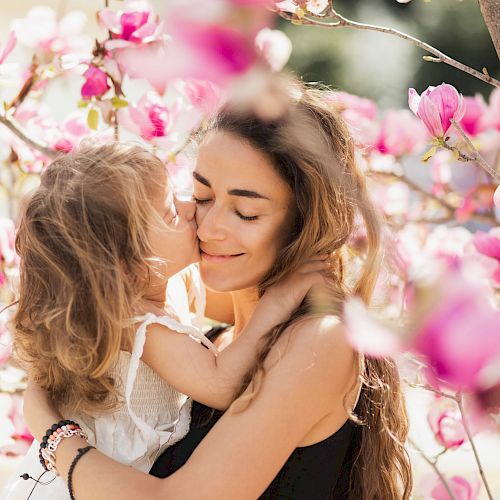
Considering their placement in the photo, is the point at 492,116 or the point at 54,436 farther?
the point at 492,116

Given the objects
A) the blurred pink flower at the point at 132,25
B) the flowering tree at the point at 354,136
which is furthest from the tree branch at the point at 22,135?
the blurred pink flower at the point at 132,25

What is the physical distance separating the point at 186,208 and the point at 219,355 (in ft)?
0.98

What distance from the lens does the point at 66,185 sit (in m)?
1.57

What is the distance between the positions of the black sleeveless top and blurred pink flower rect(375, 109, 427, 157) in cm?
118

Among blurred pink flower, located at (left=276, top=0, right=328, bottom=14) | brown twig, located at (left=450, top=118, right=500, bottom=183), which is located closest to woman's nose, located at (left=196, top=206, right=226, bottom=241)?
blurred pink flower, located at (left=276, top=0, right=328, bottom=14)

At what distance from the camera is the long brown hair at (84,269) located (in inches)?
59.6

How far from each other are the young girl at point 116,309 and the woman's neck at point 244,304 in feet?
0.52

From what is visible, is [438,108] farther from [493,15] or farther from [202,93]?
[202,93]

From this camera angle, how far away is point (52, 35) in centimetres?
224

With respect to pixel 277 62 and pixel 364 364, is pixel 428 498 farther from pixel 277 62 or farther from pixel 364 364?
pixel 277 62

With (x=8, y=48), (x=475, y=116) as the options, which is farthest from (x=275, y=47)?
(x=475, y=116)

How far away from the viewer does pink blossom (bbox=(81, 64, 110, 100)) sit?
77.3 inches

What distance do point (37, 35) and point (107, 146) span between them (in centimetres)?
73

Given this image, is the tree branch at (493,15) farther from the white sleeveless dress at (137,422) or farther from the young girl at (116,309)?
the white sleeveless dress at (137,422)
